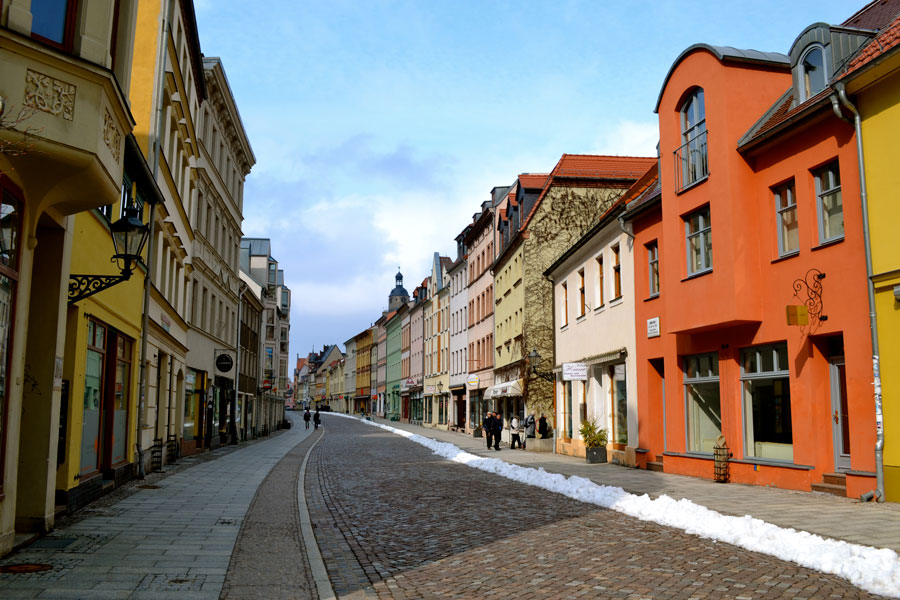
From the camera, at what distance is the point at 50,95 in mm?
7824

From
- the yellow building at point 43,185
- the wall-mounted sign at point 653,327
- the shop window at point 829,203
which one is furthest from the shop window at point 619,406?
the yellow building at point 43,185

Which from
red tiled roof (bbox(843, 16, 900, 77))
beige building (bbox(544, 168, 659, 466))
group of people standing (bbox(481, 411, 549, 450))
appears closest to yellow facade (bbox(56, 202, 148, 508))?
red tiled roof (bbox(843, 16, 900, 77))

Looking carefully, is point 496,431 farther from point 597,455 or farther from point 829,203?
point 829,203

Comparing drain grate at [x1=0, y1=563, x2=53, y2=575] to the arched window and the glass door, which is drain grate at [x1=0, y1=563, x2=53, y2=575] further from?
the arched window

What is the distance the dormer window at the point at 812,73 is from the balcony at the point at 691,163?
248 cm

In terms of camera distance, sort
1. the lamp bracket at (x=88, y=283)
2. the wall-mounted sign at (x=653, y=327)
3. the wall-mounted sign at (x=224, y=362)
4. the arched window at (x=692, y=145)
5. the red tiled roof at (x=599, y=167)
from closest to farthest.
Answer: the lamp bracket at (x=88, y=283)
the arched window at (x=692, y=145)
the wall-mounted sign at (x=653, y=327)
the wall-mounted sign at (x=224, y=362)
the red tiled roof at (x=599, y=167)

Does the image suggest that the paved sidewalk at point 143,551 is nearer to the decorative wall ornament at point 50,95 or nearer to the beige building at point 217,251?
the decorative wall ornament at point 50,95

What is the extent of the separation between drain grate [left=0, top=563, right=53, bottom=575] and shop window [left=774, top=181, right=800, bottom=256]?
13.3 meters

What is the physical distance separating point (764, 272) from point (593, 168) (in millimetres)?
21255

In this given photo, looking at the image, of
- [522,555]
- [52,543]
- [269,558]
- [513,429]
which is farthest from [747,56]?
[513,429]

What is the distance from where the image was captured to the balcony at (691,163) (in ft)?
60.5

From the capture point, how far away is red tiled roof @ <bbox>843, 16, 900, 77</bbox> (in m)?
13.3

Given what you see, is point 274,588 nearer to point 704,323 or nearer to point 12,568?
point 12,568

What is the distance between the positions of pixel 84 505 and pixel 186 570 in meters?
5.74
